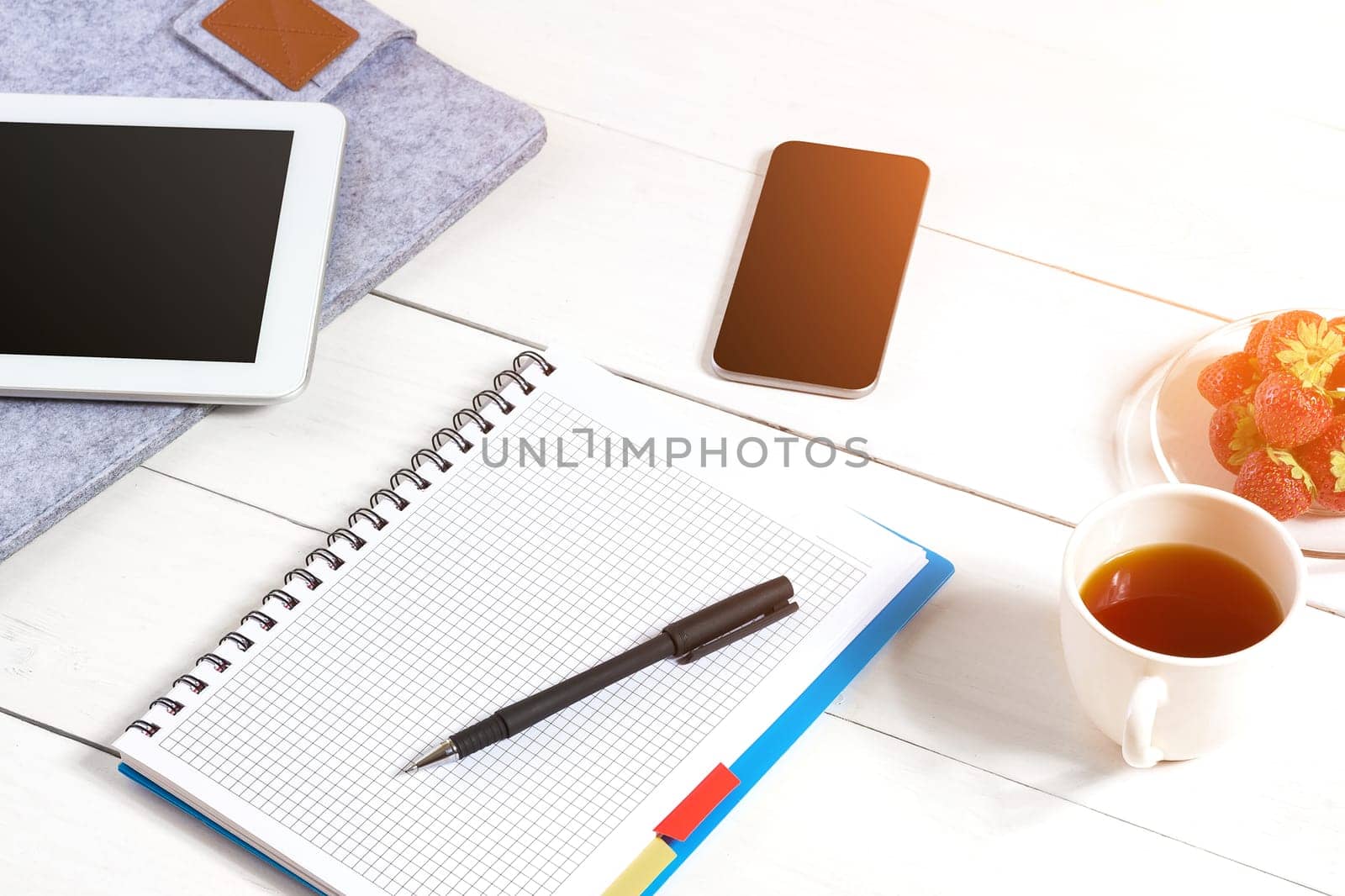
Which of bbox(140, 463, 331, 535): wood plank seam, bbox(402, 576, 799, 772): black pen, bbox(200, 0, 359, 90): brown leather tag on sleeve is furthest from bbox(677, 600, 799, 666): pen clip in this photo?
bbox(200, 0, 359, 90): brown leather tag on sleeve

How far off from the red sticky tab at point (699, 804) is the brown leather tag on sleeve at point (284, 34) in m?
0.55

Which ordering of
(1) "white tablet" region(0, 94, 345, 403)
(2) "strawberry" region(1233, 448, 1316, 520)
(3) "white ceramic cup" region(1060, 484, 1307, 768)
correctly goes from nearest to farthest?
(3) "white ceramic cup" region(1060, 484, 1307, 768) < (2) "strawberry" region(1233, 448, 1316, 520) < (1) "white tablet" region(0, 94, 345, 403)

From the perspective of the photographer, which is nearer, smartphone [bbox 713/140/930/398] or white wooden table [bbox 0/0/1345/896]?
white wooden table [bbox 0/0/1345/896]

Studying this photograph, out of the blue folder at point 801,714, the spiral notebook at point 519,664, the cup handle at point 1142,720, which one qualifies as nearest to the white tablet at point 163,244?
the spiral notebook at point 519,664

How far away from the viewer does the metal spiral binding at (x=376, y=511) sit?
0.66m

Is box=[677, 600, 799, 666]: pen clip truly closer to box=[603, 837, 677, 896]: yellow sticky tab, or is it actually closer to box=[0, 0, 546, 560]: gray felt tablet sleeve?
box=[603, 837, 677, 896]: yellow sticky tab

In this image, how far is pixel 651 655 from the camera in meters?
0.64

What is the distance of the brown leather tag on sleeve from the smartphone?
12.4 inches

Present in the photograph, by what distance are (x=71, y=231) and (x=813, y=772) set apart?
0.55 m

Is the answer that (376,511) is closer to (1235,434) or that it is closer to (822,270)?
(822,270)

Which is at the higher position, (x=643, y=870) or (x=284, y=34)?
(x=284, y=34)

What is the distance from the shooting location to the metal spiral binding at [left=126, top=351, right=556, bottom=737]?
664 mm

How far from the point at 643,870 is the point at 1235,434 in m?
0.37

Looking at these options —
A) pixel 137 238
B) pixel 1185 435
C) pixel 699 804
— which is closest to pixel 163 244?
pixel 137 238
